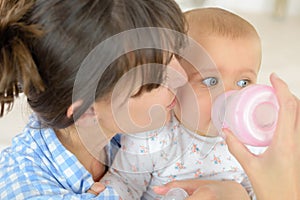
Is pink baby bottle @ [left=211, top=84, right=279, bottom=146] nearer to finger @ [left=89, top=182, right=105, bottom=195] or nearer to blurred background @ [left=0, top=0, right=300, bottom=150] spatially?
finger @ [left=89, top=182, right=105, bottom=195]

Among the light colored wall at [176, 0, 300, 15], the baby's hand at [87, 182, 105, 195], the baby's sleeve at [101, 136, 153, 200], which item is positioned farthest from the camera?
the light colored wall at [176, 0, 300, 15]

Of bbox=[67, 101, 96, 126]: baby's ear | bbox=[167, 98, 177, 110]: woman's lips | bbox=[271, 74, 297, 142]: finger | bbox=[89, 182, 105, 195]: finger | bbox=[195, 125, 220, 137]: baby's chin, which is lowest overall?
bbox=[89, 182, 105, 195]: finger

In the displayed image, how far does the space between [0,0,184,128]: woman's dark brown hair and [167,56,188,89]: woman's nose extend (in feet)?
0.13

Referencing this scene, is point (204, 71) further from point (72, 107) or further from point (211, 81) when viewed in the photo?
point (72, 107)

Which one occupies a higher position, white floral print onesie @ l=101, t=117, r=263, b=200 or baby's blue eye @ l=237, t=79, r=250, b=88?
baby's blue eye @ l=237, t=79, r=250, b=88

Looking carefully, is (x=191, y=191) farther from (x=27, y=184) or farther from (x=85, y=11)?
(x=85, y=11)

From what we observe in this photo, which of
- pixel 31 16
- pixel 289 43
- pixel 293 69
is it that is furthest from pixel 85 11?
pixel 289 43

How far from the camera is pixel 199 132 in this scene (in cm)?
108

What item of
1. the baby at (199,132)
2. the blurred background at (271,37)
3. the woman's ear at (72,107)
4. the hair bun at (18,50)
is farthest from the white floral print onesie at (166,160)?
the blurred background at (271,37)

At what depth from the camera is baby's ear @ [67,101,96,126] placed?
34.2 inches

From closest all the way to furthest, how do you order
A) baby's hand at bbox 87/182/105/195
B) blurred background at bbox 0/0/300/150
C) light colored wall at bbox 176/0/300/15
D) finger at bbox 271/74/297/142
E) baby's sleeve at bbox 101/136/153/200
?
finger at bbox 271/74/297/142
baby's hand at bbox 87/182/105/195
baby's sleeve at bbox 101/136/153/200
blurred background at bbox 0/0/300/150
light colored wall at bbox 176/0/300/15

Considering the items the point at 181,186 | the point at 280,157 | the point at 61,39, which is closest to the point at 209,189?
the point at 181,186

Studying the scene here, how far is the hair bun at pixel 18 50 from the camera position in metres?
0.78

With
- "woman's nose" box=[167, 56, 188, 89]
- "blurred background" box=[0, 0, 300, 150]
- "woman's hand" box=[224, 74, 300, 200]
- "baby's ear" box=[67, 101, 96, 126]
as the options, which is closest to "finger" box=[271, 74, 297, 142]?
"woman's hand" box=[224, 74, 300, 200]
